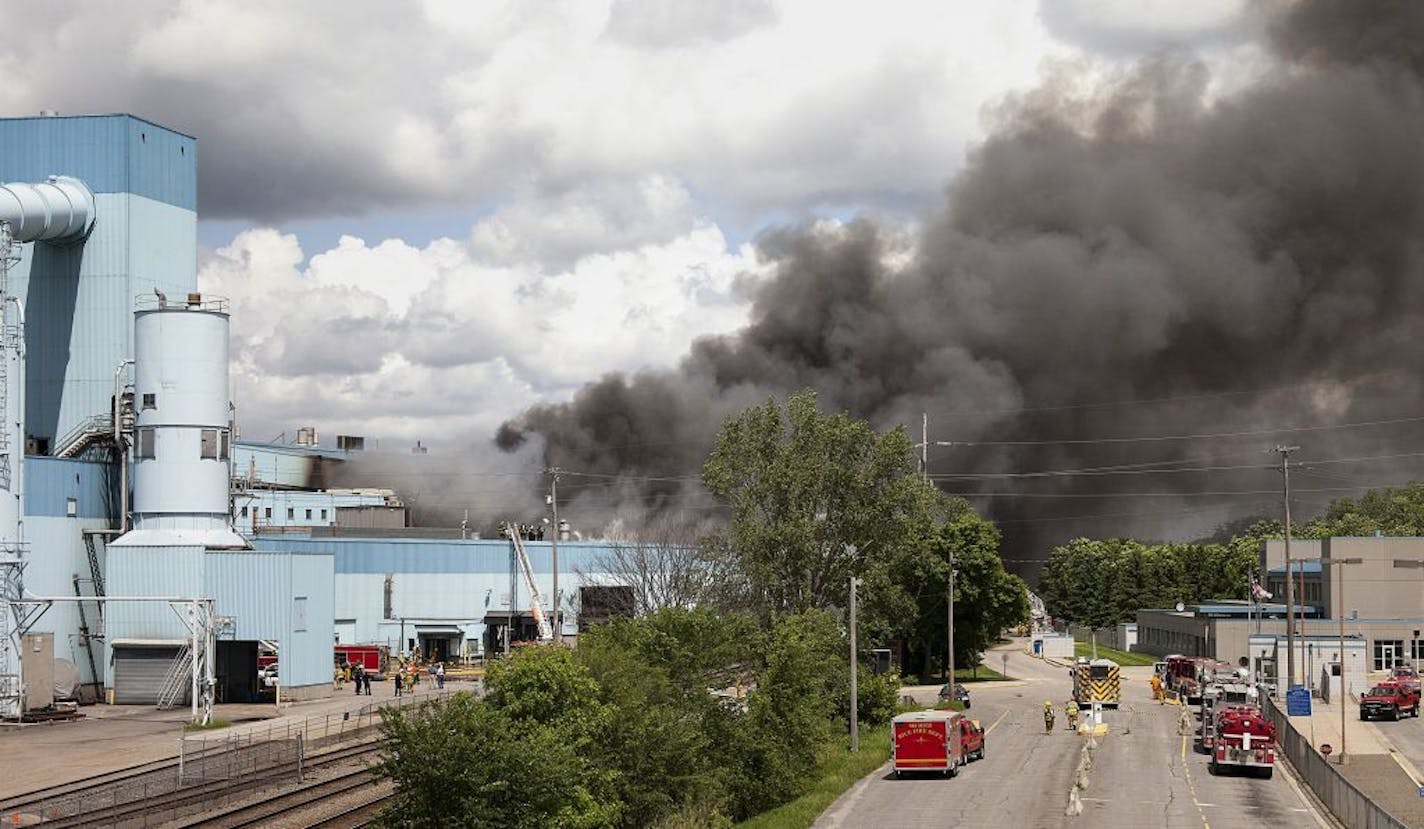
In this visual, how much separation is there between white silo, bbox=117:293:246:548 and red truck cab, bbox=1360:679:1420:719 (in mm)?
52903

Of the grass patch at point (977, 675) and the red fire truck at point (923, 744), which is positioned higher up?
the red fire truck at point (923, 744)

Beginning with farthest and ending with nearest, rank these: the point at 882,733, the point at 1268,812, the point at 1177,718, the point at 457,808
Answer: the point at 1177,718
the point at 882,733
the point at 1268,812
the point at 457,808

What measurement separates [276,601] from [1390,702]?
5112 centimetres

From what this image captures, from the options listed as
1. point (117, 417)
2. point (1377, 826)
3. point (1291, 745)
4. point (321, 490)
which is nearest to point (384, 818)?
point (1377, 826)

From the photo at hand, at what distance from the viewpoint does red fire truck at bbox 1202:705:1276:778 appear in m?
52.4

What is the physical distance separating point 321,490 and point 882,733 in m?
78.3

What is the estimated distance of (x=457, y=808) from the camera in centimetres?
3447

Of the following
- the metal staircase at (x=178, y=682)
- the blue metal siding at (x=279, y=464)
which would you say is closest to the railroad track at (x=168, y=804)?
the metal staircase at (x=178, y=682)

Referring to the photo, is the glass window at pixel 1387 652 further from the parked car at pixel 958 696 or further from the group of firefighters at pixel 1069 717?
the group of firefighters at pixel 1069 717

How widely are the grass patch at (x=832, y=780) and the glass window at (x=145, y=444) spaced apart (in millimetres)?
36404

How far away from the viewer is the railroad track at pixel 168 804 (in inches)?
1619

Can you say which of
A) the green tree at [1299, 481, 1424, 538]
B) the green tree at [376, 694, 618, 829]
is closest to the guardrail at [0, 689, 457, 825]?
the green tree at [376, 694, 618, 829]

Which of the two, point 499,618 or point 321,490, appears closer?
point 499,618

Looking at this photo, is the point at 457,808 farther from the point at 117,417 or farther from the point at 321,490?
A: the point at 321,490
